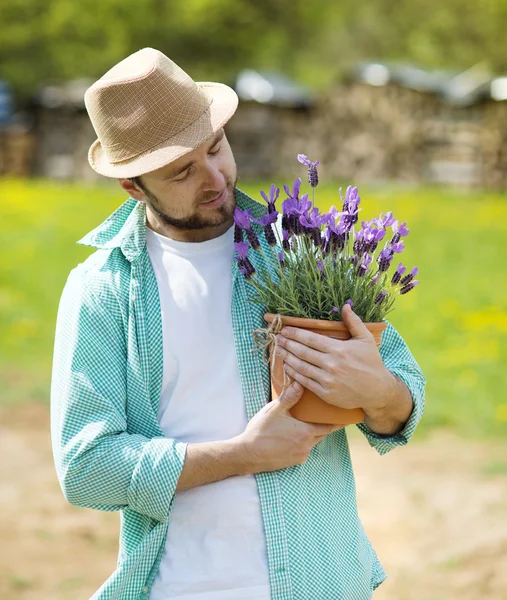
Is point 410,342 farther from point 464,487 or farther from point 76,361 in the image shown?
point 76,361

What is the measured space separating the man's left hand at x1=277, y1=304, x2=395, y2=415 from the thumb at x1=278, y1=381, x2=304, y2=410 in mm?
18

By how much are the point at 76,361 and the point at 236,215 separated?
1.55 feet

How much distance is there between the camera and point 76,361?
204cm

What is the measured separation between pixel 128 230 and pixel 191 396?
423mm

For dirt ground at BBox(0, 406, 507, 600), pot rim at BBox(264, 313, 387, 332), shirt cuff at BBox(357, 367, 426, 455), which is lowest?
dirt ground at BBox(0, 406, 507, 600)

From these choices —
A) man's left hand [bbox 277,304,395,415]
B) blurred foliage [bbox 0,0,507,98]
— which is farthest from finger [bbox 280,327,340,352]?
blurred foliage [bbox 0,0,507,98]

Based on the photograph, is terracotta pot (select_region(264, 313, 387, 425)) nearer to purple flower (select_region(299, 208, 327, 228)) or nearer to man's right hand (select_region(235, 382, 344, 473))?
man's right hand (select_region(235, 382, 344, 473))

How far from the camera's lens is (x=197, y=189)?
2.14 metres

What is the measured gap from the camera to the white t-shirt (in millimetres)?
2049

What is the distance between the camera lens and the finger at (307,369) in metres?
1.97

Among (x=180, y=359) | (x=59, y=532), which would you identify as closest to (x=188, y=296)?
(x=180, y=359)

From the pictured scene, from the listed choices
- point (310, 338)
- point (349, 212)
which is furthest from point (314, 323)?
point (349, 212)

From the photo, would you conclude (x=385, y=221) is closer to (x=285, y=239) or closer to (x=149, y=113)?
(x=285, y=239)

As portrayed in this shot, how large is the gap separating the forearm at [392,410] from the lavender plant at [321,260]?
0.16 m
